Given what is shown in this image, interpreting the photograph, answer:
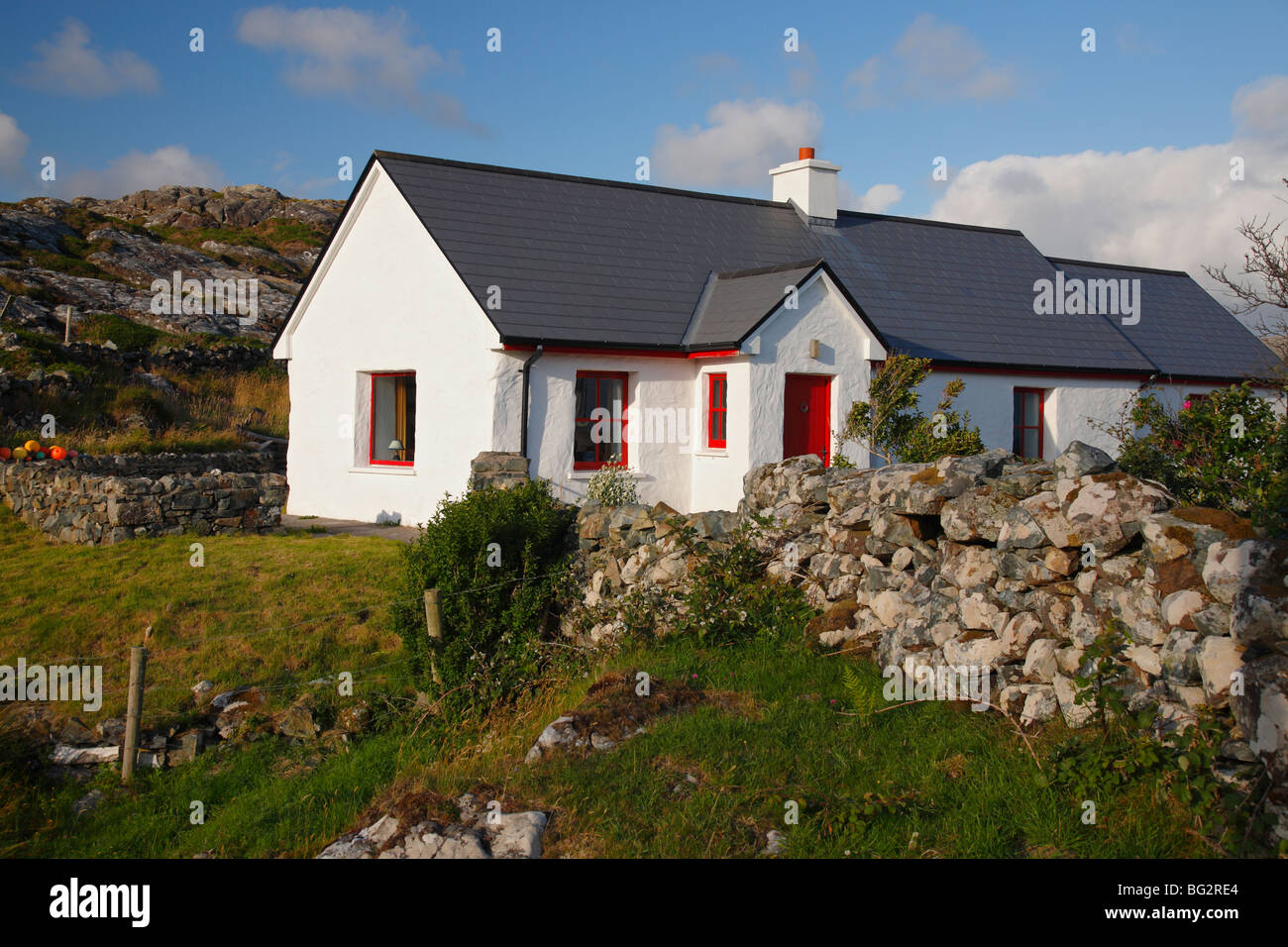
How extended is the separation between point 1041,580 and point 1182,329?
2003 centimetres

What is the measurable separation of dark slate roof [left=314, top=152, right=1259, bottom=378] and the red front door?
4.79ft

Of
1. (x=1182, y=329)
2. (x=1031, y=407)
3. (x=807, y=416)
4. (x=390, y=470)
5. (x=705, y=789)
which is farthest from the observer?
(x=1182, y=329)

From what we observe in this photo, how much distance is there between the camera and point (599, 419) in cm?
Answer: 1683

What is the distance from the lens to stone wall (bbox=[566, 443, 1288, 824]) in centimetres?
532

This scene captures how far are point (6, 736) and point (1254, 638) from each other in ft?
34.0

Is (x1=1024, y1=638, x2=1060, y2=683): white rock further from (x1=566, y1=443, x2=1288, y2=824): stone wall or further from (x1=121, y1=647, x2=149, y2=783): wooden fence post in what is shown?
(x1=121, y1=647, x2=149, y2=783): wooden fence post

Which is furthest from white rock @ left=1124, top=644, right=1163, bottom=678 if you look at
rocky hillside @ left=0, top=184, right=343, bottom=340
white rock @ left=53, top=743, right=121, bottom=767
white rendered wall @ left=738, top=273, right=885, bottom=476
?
rocky hillside @ left=0, top=184, right=343, bottom=340

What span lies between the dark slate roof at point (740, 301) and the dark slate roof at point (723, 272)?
0.14 feet

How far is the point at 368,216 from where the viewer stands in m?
17.8

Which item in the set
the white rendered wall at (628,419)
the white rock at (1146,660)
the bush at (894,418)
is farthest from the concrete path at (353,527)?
the white rock at (1146,660)

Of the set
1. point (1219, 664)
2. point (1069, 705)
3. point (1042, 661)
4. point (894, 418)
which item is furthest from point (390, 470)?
point (1219, 664)

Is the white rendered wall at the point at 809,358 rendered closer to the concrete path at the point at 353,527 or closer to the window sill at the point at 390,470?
the concrete path at the point at 353,527

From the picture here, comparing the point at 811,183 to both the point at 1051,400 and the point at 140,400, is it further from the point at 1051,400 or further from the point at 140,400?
the point at 140,400

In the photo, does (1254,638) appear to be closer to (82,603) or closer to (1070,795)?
(1070,795)
